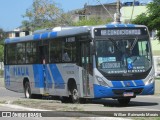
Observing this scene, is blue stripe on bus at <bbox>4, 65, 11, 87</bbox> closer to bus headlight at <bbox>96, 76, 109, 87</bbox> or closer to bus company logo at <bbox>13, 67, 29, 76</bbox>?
bus company logo at <bbox>13, 67, 29, 76</bbox>

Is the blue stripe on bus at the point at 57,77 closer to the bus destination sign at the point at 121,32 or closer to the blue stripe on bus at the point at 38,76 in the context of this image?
the blue stripe on bus at the point at 38,76

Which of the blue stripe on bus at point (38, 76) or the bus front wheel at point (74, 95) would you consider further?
the blue stripe on bus at point (38, 76)

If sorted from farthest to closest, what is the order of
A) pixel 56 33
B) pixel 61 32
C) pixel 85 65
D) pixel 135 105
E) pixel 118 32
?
pixel 56 33
pixel 61 32
pixel 135 105
pixel 85 65
pixel 118 32

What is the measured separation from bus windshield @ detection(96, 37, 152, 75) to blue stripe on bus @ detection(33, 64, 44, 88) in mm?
5993

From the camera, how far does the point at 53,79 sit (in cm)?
2383

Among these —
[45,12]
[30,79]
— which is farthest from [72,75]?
[45,12]

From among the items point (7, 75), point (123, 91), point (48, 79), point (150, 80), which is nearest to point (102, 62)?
point (123, 91)

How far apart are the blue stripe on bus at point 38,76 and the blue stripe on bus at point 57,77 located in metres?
1.35

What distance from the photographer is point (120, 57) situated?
1970 cm

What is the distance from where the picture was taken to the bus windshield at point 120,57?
19.7 m

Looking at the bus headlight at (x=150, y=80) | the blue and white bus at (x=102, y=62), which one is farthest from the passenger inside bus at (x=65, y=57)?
the bus headlight at (x=150, y=80)

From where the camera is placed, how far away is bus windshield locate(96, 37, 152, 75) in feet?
64.6

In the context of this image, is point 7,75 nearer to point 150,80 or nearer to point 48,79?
point 48,79

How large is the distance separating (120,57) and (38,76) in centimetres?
692
